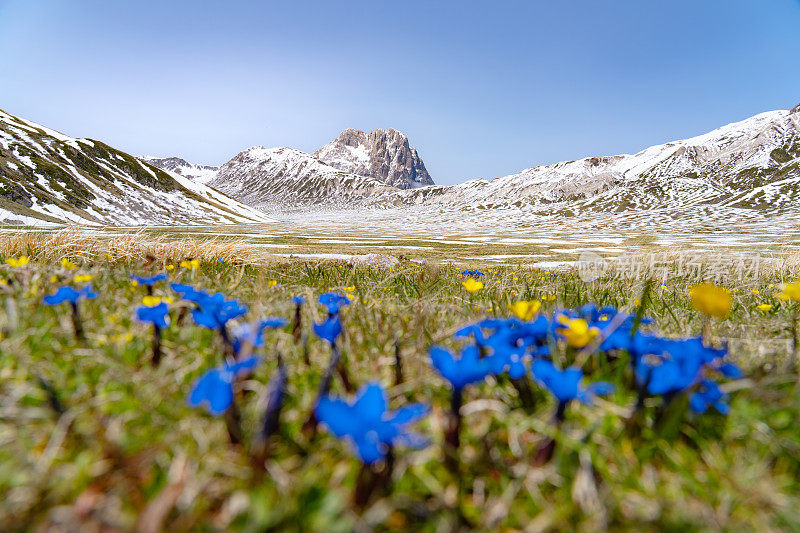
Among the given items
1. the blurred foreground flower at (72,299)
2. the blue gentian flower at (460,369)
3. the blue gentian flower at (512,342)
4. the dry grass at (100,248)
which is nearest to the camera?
the blue gentian flower at (460,369)

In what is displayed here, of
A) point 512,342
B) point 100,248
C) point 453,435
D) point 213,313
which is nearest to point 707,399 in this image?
point 512,342

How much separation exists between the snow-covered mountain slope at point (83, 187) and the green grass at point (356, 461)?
254ft

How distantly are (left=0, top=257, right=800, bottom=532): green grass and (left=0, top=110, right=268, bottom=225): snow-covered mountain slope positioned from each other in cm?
7744

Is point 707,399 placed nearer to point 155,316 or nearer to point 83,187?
point 155,316

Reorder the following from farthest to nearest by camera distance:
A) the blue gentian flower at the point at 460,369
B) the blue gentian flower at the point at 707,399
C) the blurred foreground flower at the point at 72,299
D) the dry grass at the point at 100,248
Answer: the dry grass at the point at 100,248, the blurred foreground flower at the point at 72,299, the blue gentian flower at the point at 707,399, the blue gentian flower at the point at 460,369

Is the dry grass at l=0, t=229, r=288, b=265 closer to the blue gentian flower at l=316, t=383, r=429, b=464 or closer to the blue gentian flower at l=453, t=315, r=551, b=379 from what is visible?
the blue gentian flower at l=453, t=315, r=551, b=379

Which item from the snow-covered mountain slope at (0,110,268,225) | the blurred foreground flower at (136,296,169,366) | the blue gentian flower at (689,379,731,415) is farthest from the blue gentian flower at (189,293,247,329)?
the snow-covered mountain slope at (0,110,268,225)

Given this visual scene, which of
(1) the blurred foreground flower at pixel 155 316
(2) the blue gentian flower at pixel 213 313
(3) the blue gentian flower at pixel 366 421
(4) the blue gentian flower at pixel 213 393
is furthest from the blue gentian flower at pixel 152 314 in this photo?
(3) the blue gentian flower at pixel 366 421

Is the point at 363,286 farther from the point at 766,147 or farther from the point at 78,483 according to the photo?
the point at 766,147

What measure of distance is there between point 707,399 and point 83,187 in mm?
106841

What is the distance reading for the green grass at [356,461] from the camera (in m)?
0.89

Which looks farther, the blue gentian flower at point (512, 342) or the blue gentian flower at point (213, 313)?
the blue gentian flower at point (213, 313)

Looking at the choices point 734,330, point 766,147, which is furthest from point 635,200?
point 734,330

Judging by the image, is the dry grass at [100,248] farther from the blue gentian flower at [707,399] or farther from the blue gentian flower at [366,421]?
the blue gentian flower at [707,399]
